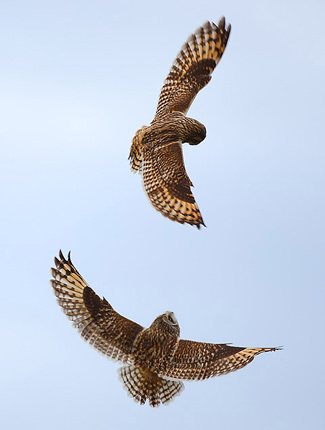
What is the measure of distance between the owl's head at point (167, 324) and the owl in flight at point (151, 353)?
0.02 meters

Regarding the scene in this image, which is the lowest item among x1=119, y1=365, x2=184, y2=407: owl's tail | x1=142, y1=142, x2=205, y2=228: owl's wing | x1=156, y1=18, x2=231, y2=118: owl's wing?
x1=119, y1=365, x2=184, y2=407: owl's tail

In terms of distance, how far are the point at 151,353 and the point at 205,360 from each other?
77 centimetres

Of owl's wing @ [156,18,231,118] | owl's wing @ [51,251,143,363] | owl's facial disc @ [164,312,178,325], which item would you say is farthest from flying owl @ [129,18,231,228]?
owl's wing @ [51,251,143,363]

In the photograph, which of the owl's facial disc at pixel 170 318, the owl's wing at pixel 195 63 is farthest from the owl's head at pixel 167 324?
the owl's wing at pixel 195 63

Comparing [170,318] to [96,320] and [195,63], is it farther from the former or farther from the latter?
[195,63]

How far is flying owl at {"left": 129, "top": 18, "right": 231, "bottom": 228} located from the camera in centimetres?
1303

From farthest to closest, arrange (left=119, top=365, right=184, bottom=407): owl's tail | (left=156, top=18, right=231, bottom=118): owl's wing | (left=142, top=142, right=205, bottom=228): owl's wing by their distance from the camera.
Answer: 1. (left=156, top=18, right=231, bottom=118): owl's wing
2. (left=142, top=142, right=205, bottom=228): owl's wing
3. (left=119, top=365, right=184, bottom=407): owl's tail

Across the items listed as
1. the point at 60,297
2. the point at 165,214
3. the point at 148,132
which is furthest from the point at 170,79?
the point at 60,297

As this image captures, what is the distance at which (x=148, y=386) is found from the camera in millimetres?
12414

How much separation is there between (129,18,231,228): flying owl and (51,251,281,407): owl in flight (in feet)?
5.60

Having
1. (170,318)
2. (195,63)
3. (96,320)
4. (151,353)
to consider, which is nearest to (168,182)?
(170,318)

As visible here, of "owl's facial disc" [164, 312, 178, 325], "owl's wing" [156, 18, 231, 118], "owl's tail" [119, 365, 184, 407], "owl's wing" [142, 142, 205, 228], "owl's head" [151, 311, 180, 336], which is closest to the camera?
"owl's tail" [119, 365, 184, 407]

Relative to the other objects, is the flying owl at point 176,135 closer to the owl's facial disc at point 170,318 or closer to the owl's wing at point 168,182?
the owl's wing at point 168,182

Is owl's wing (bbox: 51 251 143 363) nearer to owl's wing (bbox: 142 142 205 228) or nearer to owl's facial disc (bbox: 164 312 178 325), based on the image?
owl's facial disc (bbox: 164 312 178 325)
